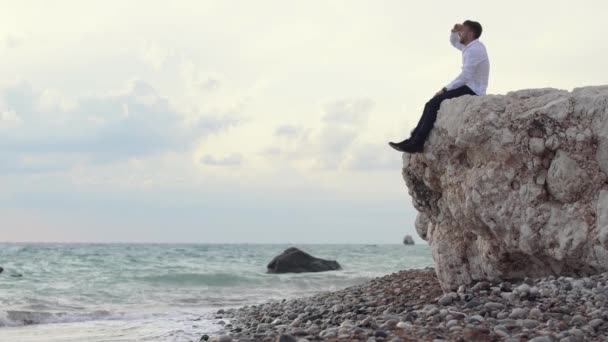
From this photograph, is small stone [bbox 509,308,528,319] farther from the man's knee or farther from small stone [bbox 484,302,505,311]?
the man's knee

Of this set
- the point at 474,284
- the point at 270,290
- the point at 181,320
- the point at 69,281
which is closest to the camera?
the point at 474,284

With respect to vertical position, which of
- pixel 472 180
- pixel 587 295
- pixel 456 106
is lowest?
pixel 587 295

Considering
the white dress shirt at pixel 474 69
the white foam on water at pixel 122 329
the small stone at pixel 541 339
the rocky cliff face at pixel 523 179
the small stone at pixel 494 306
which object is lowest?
the white foam on water at pixel 122 329

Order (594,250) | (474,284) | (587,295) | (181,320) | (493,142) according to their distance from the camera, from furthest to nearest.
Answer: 1. (181,320)
2. (474,284)
3. (493,142)
4. (594,250)
5. (587,295)

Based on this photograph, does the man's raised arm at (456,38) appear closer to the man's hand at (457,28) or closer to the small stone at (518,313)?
the man's hand at (457,28)

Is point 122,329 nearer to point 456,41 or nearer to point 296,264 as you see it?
point 456,41

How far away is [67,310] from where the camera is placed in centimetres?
1611

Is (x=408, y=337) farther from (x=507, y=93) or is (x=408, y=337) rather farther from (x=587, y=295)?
(x=507, y=93)

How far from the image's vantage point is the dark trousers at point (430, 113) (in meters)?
9.47

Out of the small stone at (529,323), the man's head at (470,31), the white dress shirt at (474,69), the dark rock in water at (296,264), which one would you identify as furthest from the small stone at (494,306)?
the dark rock in water at (296,264)

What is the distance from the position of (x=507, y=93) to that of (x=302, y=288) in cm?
1423

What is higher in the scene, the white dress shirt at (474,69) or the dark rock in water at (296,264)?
the white dress shirt at (474,69)

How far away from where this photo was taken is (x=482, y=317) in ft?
23.9

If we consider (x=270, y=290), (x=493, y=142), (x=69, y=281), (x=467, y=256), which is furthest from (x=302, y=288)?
(x=493, y=142)
